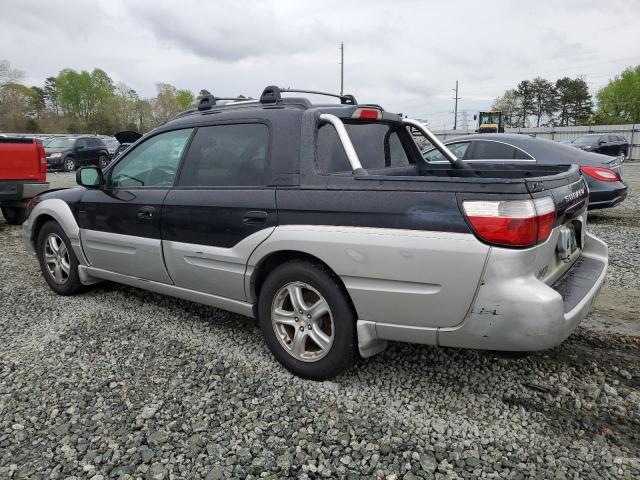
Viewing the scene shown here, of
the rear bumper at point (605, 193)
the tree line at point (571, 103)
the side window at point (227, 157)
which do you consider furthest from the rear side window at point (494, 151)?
the tree line at point (571, 103)

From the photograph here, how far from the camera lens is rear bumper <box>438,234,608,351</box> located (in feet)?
7.76

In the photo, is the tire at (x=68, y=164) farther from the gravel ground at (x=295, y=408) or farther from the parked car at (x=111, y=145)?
the gravel ground at (x=295, y=408)

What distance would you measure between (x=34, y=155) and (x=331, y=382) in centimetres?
781

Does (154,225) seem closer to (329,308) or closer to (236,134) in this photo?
(236,134)

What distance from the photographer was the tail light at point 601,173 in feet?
24.8

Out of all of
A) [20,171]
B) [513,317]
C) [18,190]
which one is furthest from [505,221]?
[20,171]

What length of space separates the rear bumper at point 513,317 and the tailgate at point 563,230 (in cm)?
16

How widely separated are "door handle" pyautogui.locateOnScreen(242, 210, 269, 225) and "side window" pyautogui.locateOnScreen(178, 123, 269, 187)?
0.20m

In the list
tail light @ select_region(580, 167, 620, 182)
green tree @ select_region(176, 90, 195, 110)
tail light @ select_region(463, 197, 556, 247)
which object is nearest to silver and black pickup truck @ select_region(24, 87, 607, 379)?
tail light @ select_region(463, 197, 556, 247)

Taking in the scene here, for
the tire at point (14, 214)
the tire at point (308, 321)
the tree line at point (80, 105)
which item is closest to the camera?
the tire at point (308, 321)

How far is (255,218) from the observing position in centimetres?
313

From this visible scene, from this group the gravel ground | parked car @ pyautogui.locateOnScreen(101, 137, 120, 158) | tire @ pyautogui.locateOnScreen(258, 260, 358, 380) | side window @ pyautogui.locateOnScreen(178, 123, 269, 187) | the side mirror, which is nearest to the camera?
the gravel ground

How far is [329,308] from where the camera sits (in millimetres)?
2863

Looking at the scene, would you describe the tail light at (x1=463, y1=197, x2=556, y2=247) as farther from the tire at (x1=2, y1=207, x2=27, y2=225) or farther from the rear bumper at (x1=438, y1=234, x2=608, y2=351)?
the tire at (x1=2, y1=207, x2=27, y2=225)
